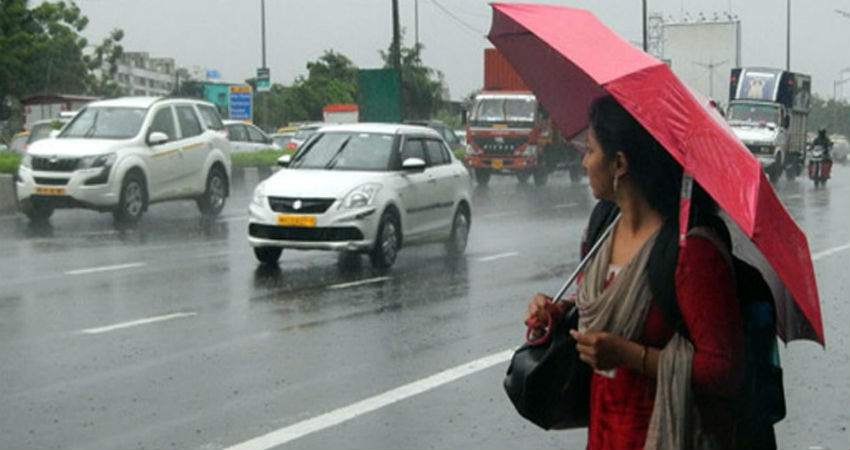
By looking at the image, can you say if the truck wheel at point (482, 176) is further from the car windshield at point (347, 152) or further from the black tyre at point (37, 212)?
the car windshield at point (347, 152)

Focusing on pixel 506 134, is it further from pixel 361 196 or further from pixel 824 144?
pixel 361 196

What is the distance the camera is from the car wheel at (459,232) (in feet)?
60.7

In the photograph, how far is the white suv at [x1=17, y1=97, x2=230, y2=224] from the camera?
71.6 ft

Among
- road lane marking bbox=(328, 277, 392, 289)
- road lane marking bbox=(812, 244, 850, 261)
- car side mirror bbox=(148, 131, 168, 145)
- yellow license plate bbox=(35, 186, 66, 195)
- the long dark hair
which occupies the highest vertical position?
the long dark hair

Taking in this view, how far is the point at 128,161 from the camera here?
22.2 metres

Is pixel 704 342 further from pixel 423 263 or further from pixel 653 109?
pixel 423 263

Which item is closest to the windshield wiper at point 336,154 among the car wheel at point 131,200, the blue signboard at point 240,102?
the car wheel at point 131,200

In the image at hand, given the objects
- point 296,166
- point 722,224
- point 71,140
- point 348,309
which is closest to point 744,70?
point 71,140

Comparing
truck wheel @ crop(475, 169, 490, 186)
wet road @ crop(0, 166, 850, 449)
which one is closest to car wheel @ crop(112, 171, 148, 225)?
wet road @ crop(0, 166, 850, 449)

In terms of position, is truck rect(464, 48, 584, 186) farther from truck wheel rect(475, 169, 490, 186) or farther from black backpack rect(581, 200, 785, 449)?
black backpack rect(581, 200, 785, 449)

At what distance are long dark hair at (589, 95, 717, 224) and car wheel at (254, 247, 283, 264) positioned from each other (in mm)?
12755

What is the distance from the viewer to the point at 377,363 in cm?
991

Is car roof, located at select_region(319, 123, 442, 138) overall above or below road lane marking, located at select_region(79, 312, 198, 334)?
above

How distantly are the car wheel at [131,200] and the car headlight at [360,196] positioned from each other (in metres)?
7.11
